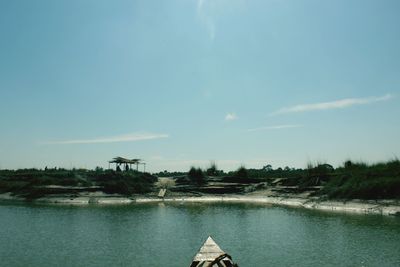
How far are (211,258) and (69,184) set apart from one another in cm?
4745

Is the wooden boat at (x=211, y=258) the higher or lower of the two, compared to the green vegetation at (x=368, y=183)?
lower

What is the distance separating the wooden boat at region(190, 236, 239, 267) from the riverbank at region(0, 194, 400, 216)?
24.5m

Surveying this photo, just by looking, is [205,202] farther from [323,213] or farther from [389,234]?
[389,234]

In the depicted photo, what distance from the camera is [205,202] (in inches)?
2120

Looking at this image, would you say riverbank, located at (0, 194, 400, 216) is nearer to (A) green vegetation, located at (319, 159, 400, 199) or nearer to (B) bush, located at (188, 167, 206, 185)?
(A) green vegetation, located at (319, 159, 400, 199)

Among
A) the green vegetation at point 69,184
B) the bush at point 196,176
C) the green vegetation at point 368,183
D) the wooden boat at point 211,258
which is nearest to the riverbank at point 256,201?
the green vegetation at point 368,183

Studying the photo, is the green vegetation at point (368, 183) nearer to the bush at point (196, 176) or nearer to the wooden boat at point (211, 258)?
the bush at point (196, 176)

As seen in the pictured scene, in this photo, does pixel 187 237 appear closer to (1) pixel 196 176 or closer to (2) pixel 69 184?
(2) pixel 69 184

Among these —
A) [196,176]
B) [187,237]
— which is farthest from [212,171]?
[187,237]

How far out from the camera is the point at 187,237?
90.7 feet

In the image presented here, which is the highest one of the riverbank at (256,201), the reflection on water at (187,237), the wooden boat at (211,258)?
the riverbank at (256,201)

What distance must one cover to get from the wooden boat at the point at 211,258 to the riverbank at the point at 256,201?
964 inches

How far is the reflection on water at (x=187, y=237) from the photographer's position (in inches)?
818

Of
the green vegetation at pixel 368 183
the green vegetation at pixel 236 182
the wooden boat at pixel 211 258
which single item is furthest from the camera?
the green vegetation at pixel 236 182
